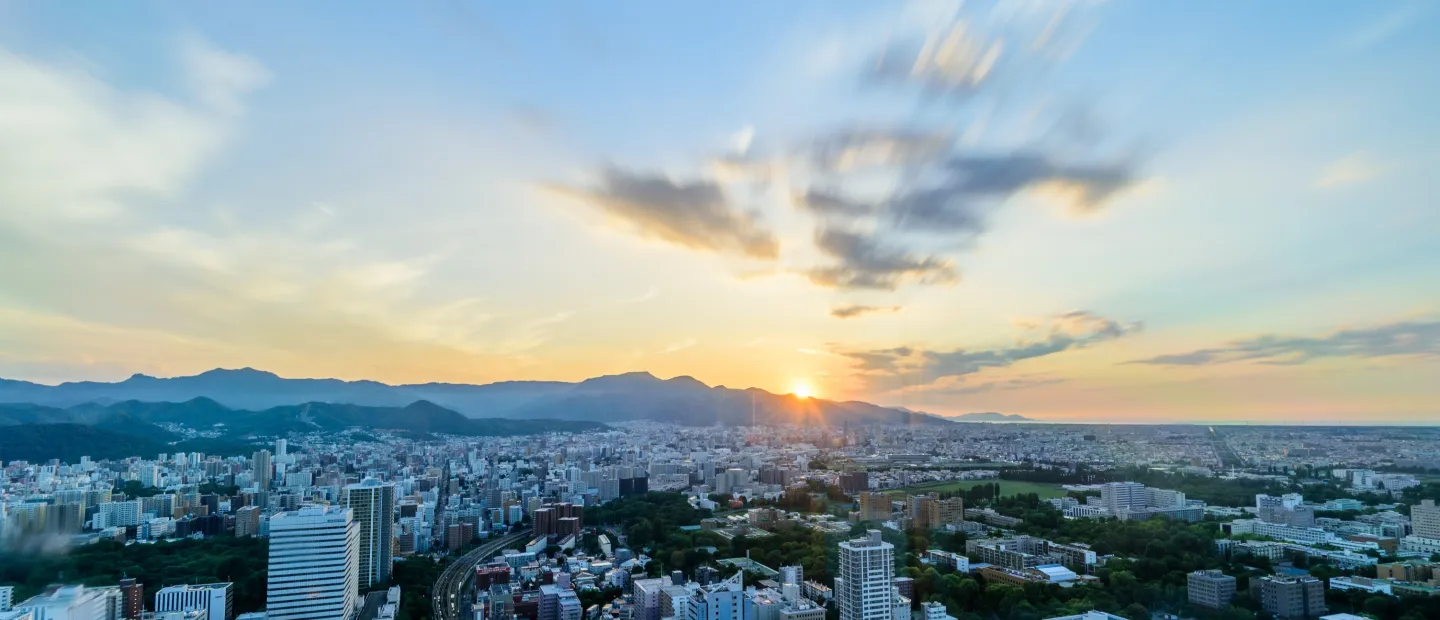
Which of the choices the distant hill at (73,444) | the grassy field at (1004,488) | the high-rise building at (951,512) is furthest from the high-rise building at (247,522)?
the grassy field at (1004,488)

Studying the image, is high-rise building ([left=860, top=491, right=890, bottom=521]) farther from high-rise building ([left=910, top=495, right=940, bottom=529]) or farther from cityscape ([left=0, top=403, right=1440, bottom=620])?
high-rise building ([left=910, top=495, right=940, bottom=529])

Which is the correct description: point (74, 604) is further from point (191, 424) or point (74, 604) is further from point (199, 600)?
point (191, 424)

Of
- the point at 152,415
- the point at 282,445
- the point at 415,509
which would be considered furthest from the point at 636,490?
the point at 152,415

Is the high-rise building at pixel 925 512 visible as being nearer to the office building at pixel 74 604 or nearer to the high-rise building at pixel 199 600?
the high-rise building at pixel 199 600

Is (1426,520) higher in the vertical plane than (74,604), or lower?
lower

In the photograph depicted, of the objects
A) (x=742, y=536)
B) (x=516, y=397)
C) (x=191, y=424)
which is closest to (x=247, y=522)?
(x=742, y=536)

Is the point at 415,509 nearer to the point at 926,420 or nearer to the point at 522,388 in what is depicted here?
the point at 926,420
